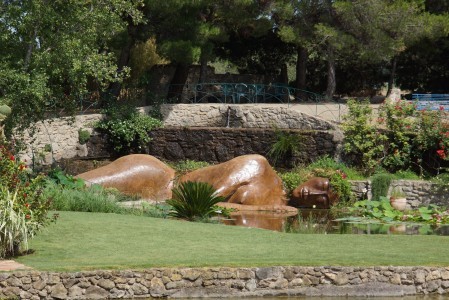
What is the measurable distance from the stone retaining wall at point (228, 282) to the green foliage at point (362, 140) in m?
14.2

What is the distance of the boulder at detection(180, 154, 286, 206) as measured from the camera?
22.6 m

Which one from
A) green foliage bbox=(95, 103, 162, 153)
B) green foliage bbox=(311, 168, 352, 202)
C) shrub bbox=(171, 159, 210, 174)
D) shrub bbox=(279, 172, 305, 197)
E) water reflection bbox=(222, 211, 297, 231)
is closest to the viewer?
water reflection bbox=(222, 211, 297, 231)

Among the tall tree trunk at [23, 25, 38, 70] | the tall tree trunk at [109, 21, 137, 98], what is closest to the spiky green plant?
the tall tree trunk at [23, 25, 38, 70]

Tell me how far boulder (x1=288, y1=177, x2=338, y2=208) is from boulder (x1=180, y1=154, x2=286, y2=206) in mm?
378

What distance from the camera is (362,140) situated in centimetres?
2675

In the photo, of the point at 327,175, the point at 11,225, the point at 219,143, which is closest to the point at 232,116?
the point at 219,143

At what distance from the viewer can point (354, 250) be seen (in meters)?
13.7

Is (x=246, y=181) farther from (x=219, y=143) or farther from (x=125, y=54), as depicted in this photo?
(x=125, y=54)

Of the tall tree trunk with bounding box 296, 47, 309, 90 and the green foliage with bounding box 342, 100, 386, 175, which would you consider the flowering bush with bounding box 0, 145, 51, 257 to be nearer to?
the green foliage with bounding box 342, 100, 386, 175

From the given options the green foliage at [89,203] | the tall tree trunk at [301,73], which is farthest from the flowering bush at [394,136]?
the tall tree trunk at [301,73]

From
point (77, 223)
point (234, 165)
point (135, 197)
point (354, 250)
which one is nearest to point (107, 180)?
point (135, 197)

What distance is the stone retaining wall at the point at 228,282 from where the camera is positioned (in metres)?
11.3

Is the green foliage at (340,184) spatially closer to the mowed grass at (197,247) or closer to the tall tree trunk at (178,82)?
the mowed grass at (197,247)

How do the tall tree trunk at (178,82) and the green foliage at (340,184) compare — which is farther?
the tall tree trunk at (178,82)
